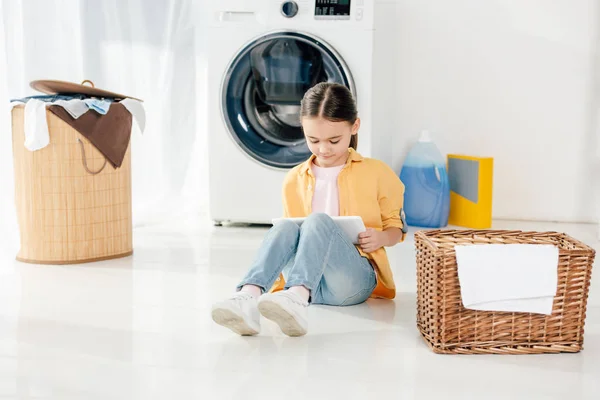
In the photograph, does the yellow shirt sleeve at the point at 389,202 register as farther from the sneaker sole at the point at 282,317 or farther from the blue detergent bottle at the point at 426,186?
the blue detergent bottle at the point at 426,186

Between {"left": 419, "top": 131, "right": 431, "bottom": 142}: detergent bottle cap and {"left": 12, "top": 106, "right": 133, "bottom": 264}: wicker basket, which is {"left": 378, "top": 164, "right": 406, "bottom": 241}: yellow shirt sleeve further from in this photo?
{"left": 419, "top": 131, "right": 431, "bottom": 142}: detergent bottle cap

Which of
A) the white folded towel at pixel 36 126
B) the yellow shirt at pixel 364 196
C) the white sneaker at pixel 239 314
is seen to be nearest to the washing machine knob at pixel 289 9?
the white folded towel at pixel 36 126

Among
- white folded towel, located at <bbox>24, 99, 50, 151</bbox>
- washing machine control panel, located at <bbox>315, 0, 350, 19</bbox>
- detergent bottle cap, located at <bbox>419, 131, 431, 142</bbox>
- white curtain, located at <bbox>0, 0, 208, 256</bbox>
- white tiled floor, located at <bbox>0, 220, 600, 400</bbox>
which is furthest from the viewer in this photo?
detergent bottle cap, located at <bbox>419, 131, 431, 142</bbox>

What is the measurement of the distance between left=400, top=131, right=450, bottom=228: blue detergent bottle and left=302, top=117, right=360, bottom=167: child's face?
4.40 feet

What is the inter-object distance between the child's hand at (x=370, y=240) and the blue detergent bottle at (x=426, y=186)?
1.37 metres

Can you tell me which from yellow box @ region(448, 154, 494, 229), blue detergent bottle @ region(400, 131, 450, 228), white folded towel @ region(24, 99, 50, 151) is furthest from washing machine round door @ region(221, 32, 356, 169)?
white folded towel @ region(24, 99, 50, 151)

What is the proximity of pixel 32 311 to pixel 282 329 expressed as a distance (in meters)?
0.67

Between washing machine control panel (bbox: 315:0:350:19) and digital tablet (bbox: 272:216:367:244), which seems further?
washing machine control panel (bbox: 315:0:350:19)

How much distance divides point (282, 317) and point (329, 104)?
53 cm

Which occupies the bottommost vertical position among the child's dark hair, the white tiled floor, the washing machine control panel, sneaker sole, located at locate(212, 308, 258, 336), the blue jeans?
the white tiled floor

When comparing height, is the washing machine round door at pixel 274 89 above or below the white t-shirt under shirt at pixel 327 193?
above

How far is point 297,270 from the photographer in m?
1.69

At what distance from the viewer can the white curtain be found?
2576mm

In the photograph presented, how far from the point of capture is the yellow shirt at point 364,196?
191 centimetres
